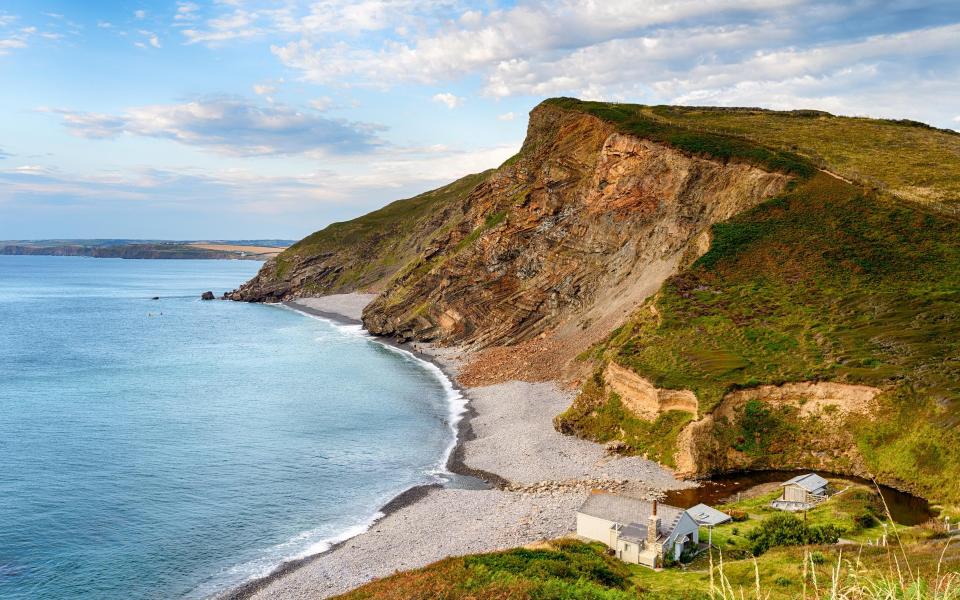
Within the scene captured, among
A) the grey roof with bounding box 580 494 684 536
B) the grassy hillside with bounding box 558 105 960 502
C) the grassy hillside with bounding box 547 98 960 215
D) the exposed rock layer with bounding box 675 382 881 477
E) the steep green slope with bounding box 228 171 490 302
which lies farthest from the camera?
the steep green slope with bounding box 228 171 490 302

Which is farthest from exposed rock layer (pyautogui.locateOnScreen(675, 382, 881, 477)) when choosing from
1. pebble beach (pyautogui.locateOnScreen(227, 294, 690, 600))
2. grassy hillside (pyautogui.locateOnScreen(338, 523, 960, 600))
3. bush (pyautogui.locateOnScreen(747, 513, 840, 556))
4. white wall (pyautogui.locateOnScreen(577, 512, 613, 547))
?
grassy hillside (pyautogui.locateOnScreen(338, 523, 960, 600))

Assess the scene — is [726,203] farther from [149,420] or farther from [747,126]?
[149,420]

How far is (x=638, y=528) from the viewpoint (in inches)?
1200

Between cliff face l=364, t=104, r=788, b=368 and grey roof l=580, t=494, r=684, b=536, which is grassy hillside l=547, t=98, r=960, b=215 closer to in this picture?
cliff face l=364, t=104, r=788, b=368

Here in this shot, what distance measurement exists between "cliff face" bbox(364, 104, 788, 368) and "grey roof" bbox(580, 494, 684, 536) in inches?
1412

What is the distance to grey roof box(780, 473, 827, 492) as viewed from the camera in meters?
35.8

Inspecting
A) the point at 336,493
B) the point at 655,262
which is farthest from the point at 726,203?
the point at 336,493

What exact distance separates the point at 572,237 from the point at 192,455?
171 feet

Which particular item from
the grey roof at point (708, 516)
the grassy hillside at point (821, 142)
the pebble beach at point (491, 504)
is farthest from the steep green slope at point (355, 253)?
the grey roof at point (708, 516)

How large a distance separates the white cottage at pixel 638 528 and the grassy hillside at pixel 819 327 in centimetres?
1176

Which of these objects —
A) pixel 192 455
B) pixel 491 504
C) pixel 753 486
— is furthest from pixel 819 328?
pixel 192 455

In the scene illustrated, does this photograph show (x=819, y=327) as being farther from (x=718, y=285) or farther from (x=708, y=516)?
(x=708, y=516)

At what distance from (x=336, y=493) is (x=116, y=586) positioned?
13859 millimetres

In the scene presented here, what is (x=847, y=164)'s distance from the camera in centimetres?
7244
